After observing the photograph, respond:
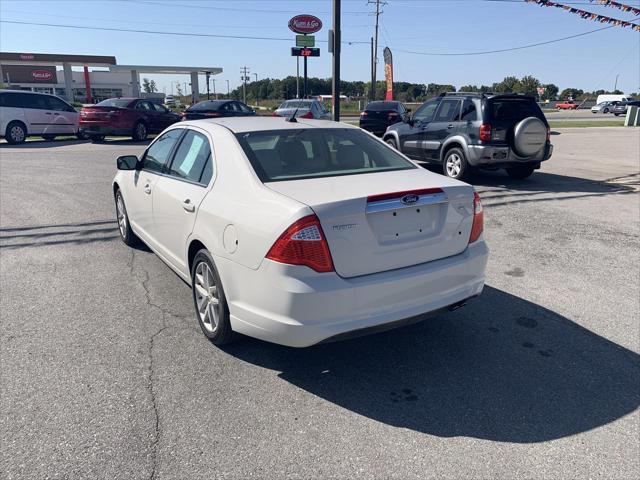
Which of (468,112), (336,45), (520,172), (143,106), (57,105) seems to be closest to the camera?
(468,112)

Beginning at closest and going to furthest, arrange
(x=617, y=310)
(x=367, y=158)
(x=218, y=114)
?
(x=367, y=158) → (x=617, y=310) → (x=218, y=114)

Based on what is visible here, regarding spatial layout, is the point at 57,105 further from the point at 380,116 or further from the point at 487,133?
the point at 487,133

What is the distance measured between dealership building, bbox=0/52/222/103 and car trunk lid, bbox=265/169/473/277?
48606 millimetres

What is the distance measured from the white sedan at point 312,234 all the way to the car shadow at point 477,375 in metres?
0.45

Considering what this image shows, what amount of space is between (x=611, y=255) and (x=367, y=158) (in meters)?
3.65

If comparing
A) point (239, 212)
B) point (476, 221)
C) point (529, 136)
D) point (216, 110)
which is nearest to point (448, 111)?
point (529, 136)

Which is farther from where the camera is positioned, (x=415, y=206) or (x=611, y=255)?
(x=611, y=255)

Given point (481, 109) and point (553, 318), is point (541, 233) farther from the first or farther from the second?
point (481, 109)

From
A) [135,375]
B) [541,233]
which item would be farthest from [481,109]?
[135,375]

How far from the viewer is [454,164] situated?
1041 centimetres

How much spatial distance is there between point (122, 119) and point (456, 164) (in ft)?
42.9

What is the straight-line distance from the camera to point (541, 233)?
266 inches

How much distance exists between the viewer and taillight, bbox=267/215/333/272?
285 cm

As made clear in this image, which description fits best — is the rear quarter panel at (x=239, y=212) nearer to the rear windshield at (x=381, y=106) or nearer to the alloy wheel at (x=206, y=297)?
the alloy wheel at (x=206, y=297)
